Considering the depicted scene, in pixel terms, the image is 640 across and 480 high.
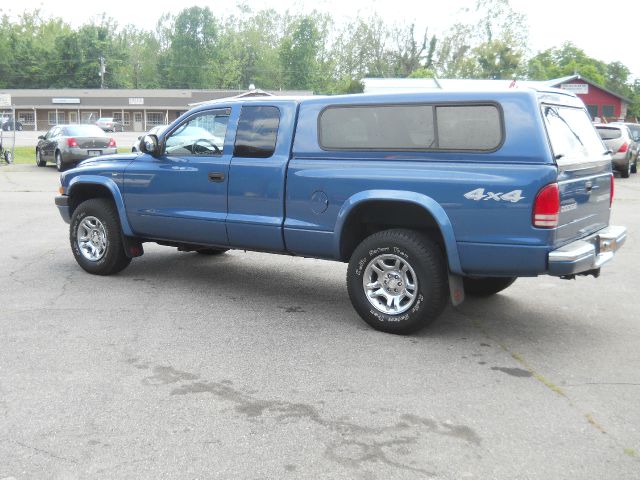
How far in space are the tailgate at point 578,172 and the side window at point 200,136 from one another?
3014 millimetres

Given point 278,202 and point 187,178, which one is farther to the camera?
point 187,178

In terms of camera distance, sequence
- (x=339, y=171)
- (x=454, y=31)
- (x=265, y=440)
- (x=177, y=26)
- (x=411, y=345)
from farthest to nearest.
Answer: (x=177, y=26) < (x=454, y=31) < (x=339, y=171) < (x=411, y=345) < (x=265, y=440)

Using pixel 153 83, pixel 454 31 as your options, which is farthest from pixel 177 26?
pixel 454 31

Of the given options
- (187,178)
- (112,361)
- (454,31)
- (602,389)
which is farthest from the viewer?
(454,31)

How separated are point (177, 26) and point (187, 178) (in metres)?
115

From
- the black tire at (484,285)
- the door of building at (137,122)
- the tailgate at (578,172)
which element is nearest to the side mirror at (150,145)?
the black tire at (484,285)

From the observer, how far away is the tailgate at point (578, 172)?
519 cm

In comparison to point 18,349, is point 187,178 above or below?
above

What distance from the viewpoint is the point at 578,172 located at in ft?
17.6

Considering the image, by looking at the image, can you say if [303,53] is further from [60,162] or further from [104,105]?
[60,162]

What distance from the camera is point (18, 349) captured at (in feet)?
17.0

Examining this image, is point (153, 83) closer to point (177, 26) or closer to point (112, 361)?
point (177, 26)

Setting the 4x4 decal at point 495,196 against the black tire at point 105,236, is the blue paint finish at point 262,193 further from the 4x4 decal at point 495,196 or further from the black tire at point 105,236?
the 4x4 decal at point 495,196

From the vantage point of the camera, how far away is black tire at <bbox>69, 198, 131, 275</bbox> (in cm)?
763
